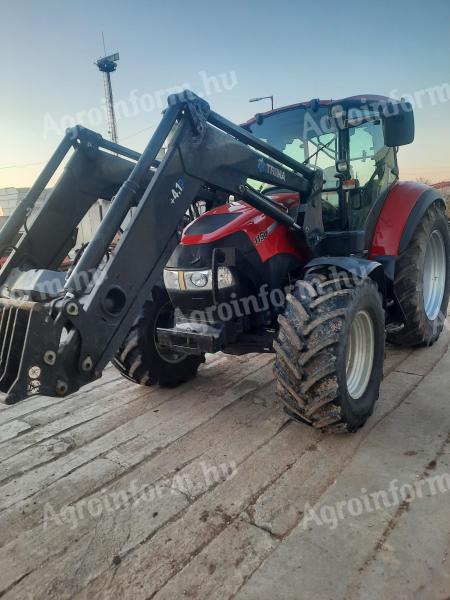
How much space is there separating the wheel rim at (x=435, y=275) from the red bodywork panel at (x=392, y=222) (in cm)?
83

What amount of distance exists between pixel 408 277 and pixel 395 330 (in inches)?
23.0

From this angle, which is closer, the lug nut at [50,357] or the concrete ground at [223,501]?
the concrete ground at [223,501]

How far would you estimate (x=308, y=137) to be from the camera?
386 cm

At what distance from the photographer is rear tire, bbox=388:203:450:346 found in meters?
4.08

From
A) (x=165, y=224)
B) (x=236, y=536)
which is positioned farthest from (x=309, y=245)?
(x=236, y=536)

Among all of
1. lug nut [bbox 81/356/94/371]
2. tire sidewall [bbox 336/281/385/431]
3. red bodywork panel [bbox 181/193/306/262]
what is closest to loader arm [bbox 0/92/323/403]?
lug nut [bbox 81/356/94/371]

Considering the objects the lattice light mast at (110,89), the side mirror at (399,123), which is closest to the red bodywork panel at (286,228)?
the side mirror at (399,123)

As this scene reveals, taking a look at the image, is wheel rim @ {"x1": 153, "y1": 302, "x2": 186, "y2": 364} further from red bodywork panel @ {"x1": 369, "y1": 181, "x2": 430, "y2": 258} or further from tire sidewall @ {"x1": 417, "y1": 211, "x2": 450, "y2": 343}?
tire sidewall @ {"x1": 417, "y1": 211, "x2": 450, "y2": 343}

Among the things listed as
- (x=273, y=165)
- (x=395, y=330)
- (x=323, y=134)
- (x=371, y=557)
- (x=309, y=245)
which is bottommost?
(x=371, y=557)

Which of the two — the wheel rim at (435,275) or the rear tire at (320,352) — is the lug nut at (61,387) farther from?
the wheel rim at (435,275)

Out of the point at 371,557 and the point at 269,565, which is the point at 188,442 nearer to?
the point at 269,565

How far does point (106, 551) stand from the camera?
206cm

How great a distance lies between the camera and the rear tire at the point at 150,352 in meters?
3.67

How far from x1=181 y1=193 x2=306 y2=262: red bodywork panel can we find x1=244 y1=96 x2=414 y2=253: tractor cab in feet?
1.55
